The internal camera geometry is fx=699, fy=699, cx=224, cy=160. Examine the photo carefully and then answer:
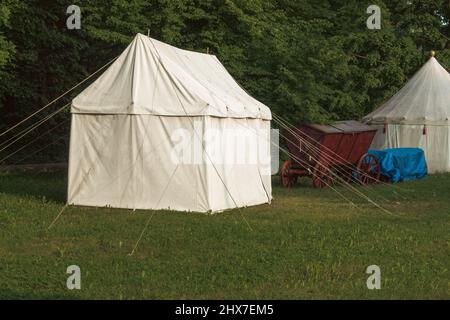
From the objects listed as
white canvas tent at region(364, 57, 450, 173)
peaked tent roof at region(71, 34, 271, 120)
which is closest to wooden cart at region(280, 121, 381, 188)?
peaked tent roof at region(71, 34, 271, 120)

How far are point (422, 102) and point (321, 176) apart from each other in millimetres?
9422

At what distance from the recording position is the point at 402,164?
22.5 metres

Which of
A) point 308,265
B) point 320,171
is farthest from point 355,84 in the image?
point 308,265

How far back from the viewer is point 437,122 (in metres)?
26.5

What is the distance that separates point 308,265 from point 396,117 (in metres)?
18.5

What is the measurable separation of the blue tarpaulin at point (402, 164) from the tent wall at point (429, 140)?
2.71 metres

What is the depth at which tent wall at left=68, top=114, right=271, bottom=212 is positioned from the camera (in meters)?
13.7

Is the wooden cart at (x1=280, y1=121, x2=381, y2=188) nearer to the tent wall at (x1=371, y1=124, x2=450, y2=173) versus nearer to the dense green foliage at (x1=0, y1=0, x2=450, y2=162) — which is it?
the dense green foliage at (x1=0, y1=0, x2=450, y2=162)

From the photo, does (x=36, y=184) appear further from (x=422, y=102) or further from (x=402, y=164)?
(x=422, y=102)

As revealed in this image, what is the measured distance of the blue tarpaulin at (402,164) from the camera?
71.2 feet

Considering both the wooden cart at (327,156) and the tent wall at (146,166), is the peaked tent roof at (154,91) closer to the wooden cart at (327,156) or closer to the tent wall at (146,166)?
the tent wall at (146,166)

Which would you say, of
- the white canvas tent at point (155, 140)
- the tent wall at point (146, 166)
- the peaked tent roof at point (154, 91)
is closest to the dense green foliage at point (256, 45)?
the peaked tent roof at point (154, 91)

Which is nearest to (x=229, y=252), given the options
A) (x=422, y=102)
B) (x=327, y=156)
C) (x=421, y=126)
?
(x=327, y=156)

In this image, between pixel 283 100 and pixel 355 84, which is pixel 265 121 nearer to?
pixel 283 100
